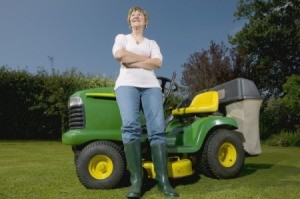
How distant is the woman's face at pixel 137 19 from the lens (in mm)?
3888

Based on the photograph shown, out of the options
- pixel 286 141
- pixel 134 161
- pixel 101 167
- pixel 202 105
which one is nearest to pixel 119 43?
pixel 134 161

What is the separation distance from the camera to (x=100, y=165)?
4043 millimetres

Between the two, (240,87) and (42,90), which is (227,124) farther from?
(42,90)

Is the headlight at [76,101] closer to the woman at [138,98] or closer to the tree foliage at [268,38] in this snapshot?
the woman at [138,98]

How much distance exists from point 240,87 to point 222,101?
331mm

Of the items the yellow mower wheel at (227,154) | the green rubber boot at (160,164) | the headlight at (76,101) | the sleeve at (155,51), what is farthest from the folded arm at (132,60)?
the yellow mower wheel at (227,154)

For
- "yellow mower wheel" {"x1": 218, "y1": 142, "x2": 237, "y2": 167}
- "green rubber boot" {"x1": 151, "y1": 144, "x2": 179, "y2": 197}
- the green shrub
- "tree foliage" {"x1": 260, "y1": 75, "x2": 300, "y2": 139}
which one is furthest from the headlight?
"tree foliage" {"x1": 260, "y1": 75, "x2": 300, "y2": 139}

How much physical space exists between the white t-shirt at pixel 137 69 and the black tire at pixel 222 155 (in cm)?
108

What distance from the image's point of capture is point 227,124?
4617 millimetres

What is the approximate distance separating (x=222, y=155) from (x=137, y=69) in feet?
5.08

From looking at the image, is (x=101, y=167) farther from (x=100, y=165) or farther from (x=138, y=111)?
(x=138, y=111)

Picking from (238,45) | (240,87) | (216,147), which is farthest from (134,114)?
(238,45)

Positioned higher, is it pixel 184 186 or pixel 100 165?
pixel 100 165

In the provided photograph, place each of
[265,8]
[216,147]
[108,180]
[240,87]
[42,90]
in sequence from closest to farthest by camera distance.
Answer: [108,180] < [216,147] < [240,87] < [42,90] < [265,8]
